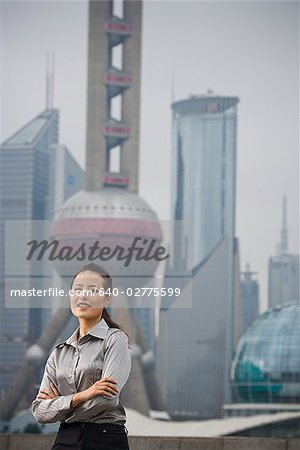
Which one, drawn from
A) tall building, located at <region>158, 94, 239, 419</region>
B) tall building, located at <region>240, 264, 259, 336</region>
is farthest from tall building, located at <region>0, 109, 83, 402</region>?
tall building, located at <region>240, 264, 259, 336</region>

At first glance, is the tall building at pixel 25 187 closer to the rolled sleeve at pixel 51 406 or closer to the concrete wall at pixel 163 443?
the concrete wall at pixel 163 443

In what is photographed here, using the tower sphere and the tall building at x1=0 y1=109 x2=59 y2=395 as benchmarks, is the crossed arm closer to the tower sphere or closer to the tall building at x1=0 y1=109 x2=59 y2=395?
the tower sphere

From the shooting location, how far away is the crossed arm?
3098mm

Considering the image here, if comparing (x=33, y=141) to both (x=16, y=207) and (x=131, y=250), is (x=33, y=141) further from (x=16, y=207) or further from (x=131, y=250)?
(x=131, y=250)

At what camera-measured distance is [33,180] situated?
2314cm

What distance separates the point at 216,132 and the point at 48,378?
60.0ft

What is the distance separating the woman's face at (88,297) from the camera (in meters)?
3.16

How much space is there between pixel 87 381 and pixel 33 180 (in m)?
20.1

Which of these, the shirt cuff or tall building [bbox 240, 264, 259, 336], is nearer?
the shirt cuff

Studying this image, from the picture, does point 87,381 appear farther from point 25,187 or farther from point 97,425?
point 25,187

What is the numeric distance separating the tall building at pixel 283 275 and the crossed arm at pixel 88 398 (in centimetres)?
1768

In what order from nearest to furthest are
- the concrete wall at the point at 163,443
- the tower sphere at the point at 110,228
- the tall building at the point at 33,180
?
the concrete wall at the point at 163,443 → the tower sphere at the point at 110,228 → the tall building at the point at 33,180

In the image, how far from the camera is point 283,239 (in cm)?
2106

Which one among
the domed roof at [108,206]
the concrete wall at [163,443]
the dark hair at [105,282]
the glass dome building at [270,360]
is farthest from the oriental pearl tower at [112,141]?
the dark hair at [105,282]
